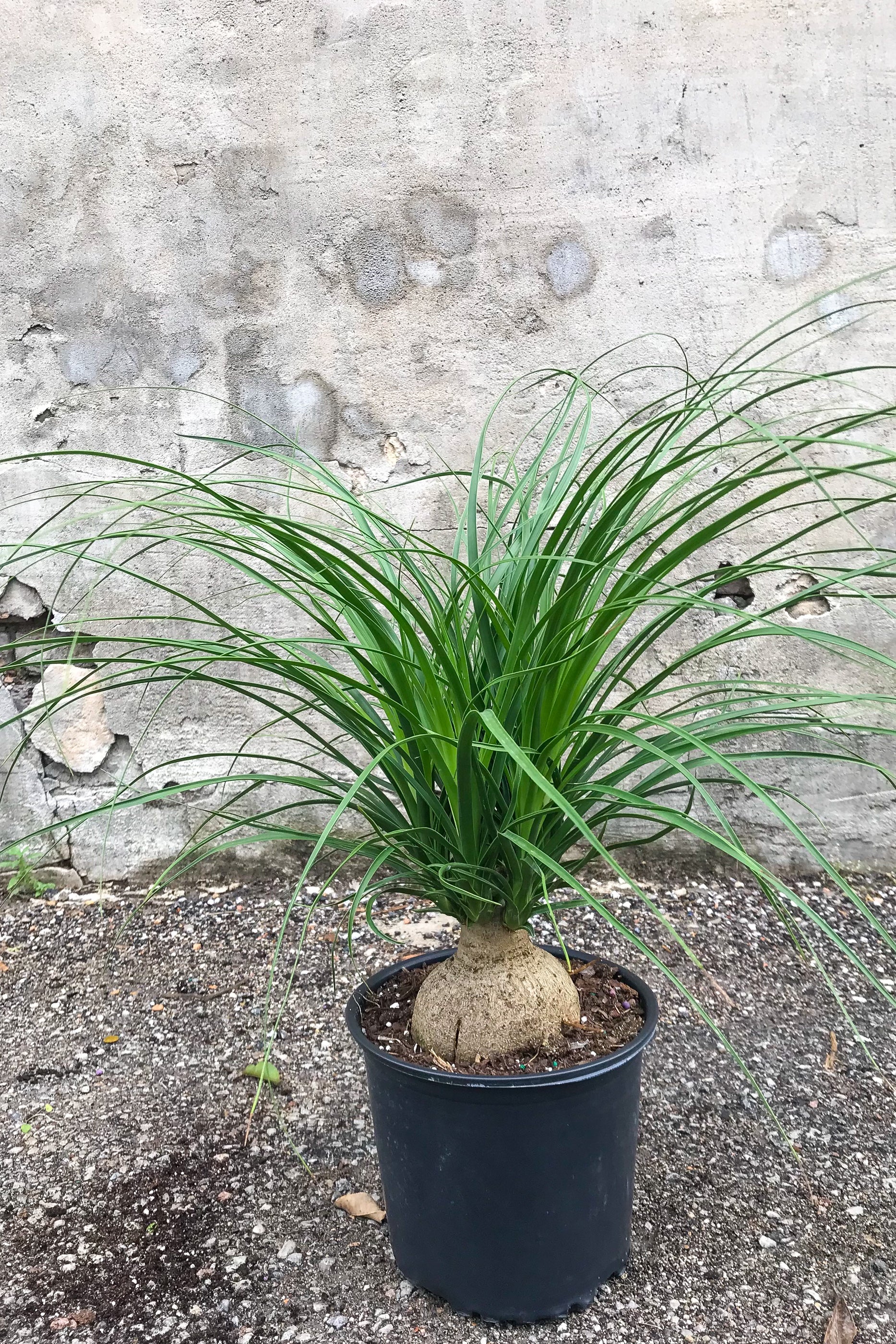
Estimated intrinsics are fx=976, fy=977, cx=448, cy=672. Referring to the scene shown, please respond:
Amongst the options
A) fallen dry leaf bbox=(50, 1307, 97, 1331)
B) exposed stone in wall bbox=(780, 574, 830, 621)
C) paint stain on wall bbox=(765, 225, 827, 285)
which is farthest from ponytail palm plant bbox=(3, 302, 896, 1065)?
paint stain on wall bbox=(765, 225, 827, 285)

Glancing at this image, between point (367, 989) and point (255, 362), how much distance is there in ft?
5.08

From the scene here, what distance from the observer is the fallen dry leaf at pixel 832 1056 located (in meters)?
1.59

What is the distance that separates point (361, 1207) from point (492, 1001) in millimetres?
435

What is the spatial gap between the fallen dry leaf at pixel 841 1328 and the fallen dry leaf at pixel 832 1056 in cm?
52

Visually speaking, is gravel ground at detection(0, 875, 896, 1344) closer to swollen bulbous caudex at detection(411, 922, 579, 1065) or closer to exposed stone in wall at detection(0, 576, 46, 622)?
swollen bulbous caudex at detection(411, 922, 579, 1065)

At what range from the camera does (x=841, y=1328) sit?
3.51 ft

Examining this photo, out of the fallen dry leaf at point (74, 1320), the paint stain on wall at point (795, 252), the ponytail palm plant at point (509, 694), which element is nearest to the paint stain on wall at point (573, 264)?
the paint stain on wall at point (795, 252)

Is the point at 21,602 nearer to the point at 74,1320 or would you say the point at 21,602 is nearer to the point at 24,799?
the point at 24,799

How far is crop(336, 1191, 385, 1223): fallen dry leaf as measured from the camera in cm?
129

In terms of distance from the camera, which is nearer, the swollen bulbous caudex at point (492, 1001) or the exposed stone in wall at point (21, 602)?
the swollen bulbous caudex at point (492, 1001)

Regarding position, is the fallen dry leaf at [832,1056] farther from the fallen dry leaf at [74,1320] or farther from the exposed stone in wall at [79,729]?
the exposed stone in wall at [79,729]

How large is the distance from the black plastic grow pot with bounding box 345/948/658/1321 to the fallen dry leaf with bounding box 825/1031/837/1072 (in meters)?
0.62

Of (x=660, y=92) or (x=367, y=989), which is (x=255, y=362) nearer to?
(x=660, y=92)

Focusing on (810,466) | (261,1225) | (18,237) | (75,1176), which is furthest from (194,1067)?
(18,237)
